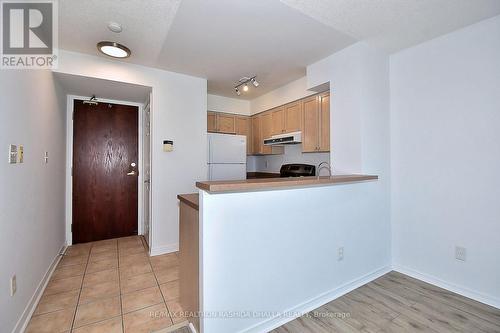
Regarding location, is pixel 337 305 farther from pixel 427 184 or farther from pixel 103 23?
pixel 103 23

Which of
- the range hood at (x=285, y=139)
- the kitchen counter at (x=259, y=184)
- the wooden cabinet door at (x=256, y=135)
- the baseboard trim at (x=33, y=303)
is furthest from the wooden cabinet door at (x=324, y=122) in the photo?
the baseboard trim at (x=33, y=303)

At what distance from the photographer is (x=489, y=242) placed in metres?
2.06

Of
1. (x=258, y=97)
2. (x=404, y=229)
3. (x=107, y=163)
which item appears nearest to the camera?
(x=404, y=229)

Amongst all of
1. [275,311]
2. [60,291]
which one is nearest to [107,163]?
[60,291]

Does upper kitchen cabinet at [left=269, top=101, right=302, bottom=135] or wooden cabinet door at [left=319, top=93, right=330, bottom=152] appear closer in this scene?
wooden cabinet door at [left=319, top=93, right=330, bottom=152]

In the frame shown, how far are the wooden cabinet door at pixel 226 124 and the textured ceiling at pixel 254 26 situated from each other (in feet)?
4.86

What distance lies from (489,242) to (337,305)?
1506 mm

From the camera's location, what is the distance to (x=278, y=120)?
4.04 m

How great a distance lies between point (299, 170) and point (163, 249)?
7.82 ft

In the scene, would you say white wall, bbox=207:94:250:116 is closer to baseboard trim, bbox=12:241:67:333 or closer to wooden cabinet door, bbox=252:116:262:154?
wooden cabinet door, bbox=252:116:262:154

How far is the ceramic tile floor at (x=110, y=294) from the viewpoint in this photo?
1777mm

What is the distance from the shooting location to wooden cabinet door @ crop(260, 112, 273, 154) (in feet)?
13.9

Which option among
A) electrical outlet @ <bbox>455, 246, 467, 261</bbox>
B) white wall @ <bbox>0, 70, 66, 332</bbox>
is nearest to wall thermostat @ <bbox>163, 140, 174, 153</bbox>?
white wall @ <bbox>0, 70, 66, 332</bbox>

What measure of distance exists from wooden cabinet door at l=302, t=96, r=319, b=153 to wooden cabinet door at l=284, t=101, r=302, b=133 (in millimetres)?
103
